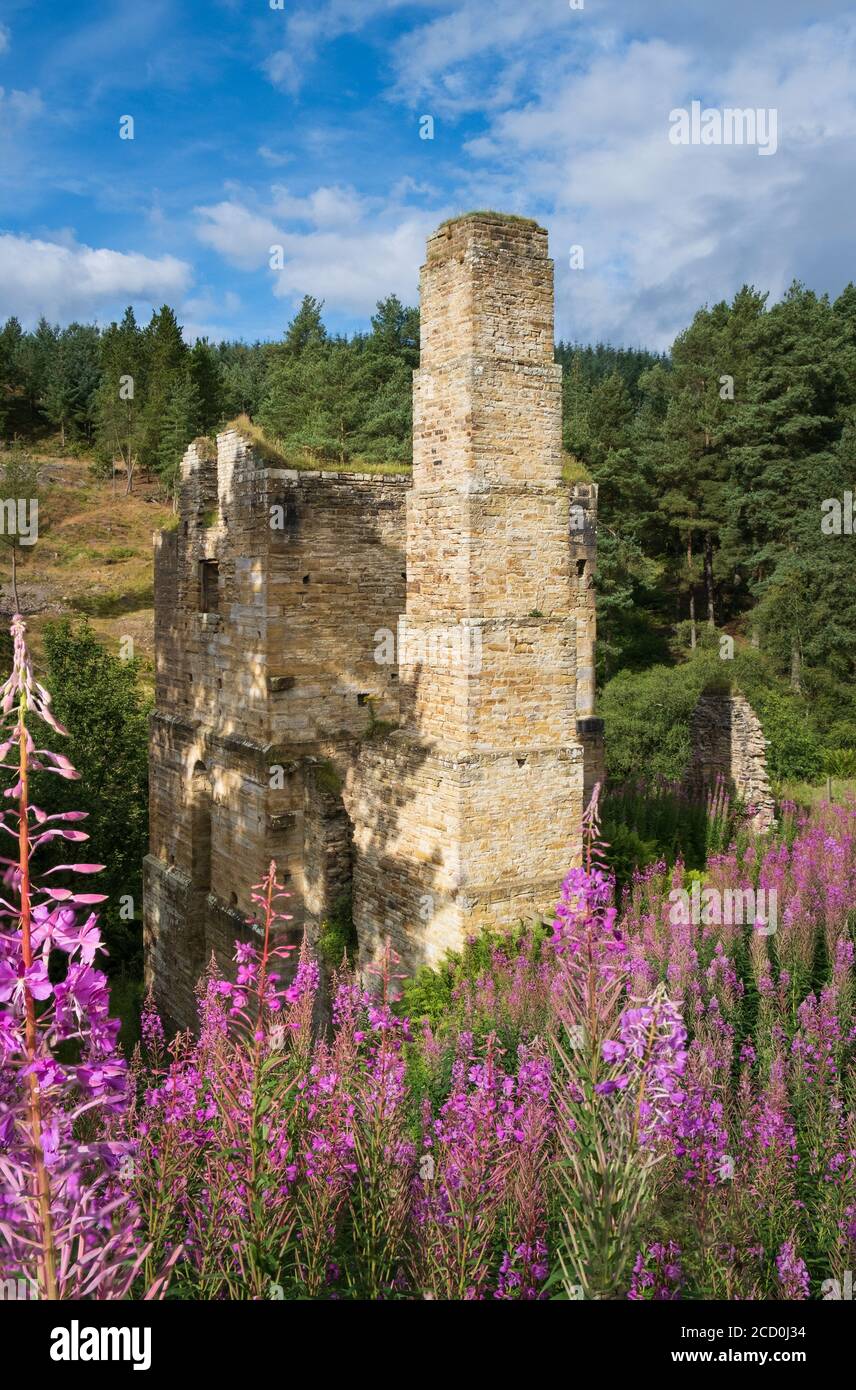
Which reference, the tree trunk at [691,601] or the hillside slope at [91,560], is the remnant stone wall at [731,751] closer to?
the tree trunk at [691,601]

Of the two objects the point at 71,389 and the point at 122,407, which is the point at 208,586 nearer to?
the point at 122,407

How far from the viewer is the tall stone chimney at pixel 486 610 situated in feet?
31.3

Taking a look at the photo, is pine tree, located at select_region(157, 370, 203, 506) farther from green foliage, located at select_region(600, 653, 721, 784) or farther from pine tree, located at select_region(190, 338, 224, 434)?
green foliage, located at select_region(600, 653, 721, 784)

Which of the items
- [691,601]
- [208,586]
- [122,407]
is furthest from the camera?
[122,407]

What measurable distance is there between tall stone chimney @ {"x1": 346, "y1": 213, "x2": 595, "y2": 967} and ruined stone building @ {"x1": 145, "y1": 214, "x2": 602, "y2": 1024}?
23mm

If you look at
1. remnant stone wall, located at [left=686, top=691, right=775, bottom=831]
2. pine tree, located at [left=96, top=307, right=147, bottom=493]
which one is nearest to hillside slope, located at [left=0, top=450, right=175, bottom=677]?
pine tree, located at [left=96, top=307, right=147, bottom=493]

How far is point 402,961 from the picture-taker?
10516 millimetres

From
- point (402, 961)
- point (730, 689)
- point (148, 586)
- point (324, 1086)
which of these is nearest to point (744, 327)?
point (148, 586)

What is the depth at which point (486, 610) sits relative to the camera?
9.68 m

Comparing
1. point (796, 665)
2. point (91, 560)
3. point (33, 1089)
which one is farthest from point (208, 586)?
point (91, 560)

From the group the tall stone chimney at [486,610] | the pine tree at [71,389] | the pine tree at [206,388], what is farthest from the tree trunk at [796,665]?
the pine tree at [71,389]

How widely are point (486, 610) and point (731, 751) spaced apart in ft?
33.3

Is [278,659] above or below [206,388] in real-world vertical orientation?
below
